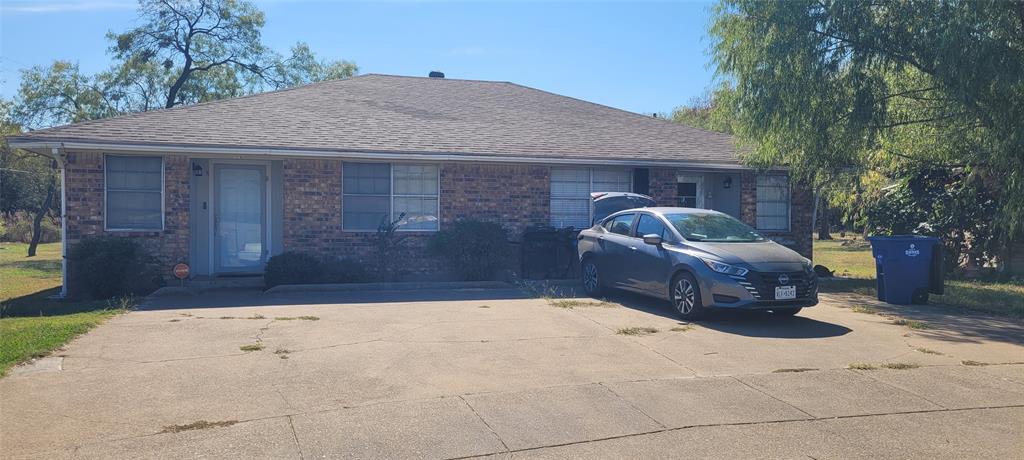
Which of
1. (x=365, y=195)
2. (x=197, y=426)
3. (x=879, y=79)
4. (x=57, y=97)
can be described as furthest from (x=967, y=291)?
(x=57, y=97)

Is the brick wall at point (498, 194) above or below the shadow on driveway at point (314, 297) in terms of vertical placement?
above

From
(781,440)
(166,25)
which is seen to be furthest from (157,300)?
(166,25)

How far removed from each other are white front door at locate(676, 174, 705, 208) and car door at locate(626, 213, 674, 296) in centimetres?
590

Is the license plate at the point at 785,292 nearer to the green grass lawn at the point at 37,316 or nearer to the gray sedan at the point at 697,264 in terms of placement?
the gray sedan at the point at 697,264

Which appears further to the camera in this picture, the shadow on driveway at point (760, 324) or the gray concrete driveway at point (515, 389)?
the shadow on driveway at point (760, 324)

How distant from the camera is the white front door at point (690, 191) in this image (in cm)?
1662

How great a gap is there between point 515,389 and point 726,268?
4.00 m

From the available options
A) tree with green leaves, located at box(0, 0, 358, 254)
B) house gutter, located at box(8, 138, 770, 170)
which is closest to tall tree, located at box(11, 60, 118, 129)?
tree with green leaves, located at box(0, 0, 358, 254)

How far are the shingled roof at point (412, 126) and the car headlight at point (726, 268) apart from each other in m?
5.62

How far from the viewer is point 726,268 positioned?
905 centimetres

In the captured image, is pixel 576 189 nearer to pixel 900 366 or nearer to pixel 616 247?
pixel 616 247

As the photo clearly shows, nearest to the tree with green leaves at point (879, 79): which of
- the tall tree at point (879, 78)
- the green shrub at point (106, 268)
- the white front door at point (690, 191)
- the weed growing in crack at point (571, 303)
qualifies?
the tall tree at point (879, 78)

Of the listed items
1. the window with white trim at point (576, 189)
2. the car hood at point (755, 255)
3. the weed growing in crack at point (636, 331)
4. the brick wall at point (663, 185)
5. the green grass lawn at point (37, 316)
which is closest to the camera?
the green grass lawn at point (37, 316)

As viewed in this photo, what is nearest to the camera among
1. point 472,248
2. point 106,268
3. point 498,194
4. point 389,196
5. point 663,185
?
point 106,268
